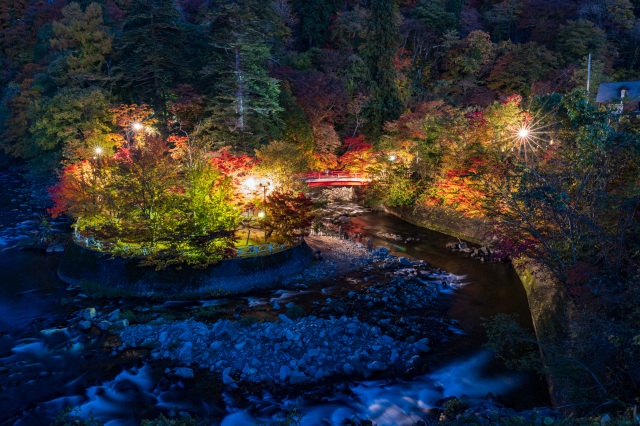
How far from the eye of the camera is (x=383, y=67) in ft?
155

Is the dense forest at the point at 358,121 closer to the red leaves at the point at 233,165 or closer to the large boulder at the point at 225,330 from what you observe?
the red leaves at the point at 233,165

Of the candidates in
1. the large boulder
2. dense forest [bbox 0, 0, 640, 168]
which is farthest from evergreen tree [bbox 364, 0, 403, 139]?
the large boulder

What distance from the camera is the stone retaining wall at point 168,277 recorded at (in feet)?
67.7

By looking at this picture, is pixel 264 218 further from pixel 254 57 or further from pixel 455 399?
pixel 254 57

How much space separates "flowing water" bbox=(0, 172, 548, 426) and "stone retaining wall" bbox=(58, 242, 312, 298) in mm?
1263

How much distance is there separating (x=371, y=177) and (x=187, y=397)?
28.8 meters

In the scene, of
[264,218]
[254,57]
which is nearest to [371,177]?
[254,57]

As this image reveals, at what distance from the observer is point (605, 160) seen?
14.1 meters

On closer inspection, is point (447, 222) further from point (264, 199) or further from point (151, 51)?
point (151, 51)

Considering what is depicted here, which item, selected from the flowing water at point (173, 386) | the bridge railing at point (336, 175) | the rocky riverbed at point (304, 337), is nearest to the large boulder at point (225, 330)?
the rocky riverbed at point (304, 337)

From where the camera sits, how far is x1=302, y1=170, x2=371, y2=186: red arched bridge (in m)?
37.1

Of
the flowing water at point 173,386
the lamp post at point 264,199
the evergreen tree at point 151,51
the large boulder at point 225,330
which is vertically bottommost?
the flowing water at point 173,386

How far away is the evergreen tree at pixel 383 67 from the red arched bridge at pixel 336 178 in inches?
321

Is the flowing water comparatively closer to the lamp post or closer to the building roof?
the lamp post
